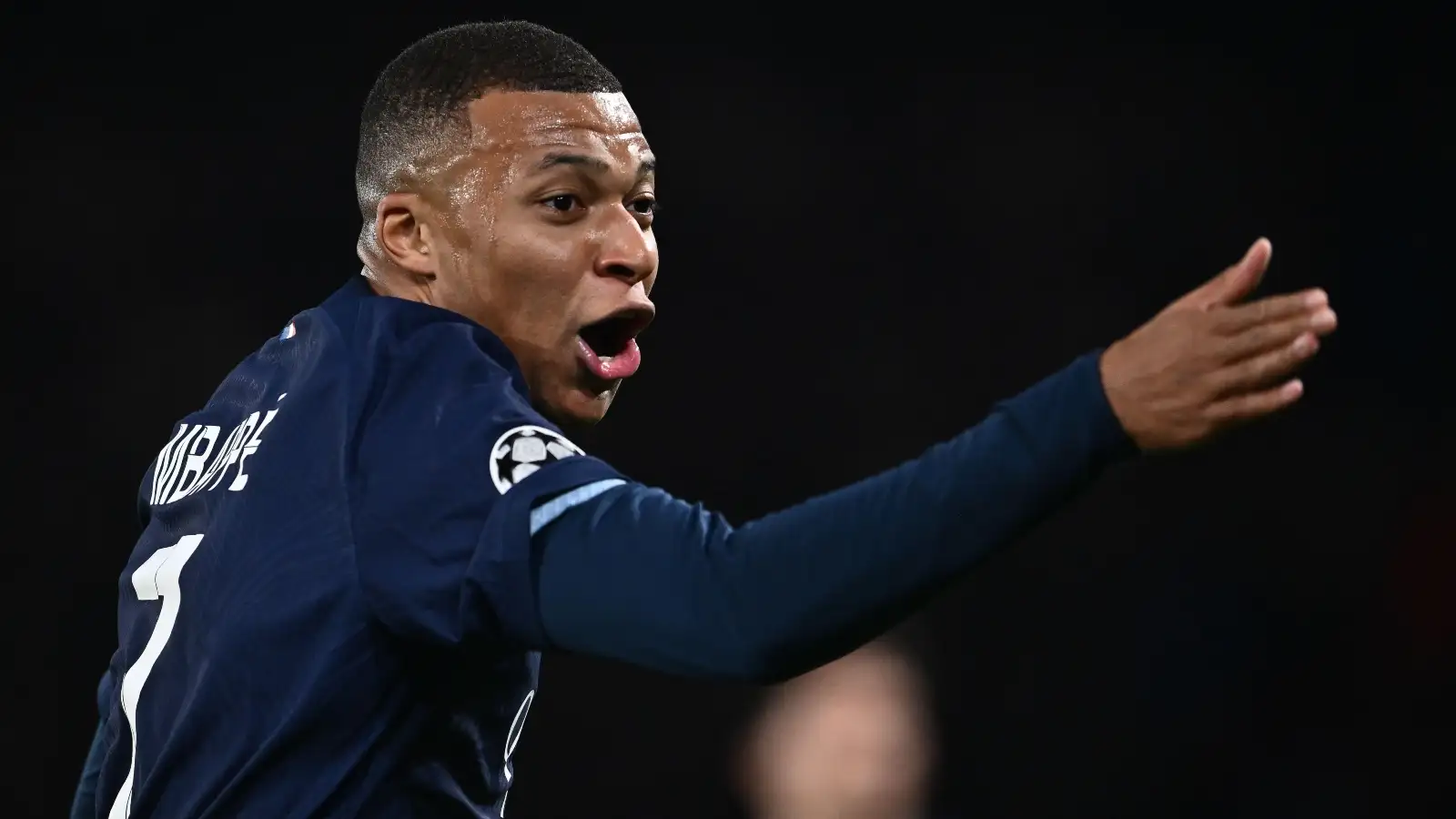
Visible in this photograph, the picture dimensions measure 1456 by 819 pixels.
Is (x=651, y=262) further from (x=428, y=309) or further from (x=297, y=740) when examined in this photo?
(x=297, y=740)

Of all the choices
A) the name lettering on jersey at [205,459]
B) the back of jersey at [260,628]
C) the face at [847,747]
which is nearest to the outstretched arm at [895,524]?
the back of jersey at [260,628]

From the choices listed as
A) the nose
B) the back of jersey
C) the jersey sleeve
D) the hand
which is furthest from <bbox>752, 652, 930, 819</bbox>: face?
the hand

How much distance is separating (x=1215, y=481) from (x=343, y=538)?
3.68m

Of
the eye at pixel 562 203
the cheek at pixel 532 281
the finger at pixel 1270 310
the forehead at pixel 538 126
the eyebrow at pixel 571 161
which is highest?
the forehead at pixel 538 126

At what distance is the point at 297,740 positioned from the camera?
1.50 metres

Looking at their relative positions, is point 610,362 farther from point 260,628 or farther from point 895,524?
point 895,524

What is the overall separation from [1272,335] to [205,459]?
3.71ft

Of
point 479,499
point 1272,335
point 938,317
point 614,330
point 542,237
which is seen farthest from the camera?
point 938,317

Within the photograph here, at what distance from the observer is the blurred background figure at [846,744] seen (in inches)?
159

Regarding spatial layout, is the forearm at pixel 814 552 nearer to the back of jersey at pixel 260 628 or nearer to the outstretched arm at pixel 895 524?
the outstretched arm at pixel 895 524

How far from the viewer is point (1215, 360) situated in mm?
1233

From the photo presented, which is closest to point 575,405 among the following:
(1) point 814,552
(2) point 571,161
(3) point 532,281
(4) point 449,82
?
(3) point 532,281

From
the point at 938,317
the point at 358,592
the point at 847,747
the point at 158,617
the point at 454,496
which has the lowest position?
the point at 847,747

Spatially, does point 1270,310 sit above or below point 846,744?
above
